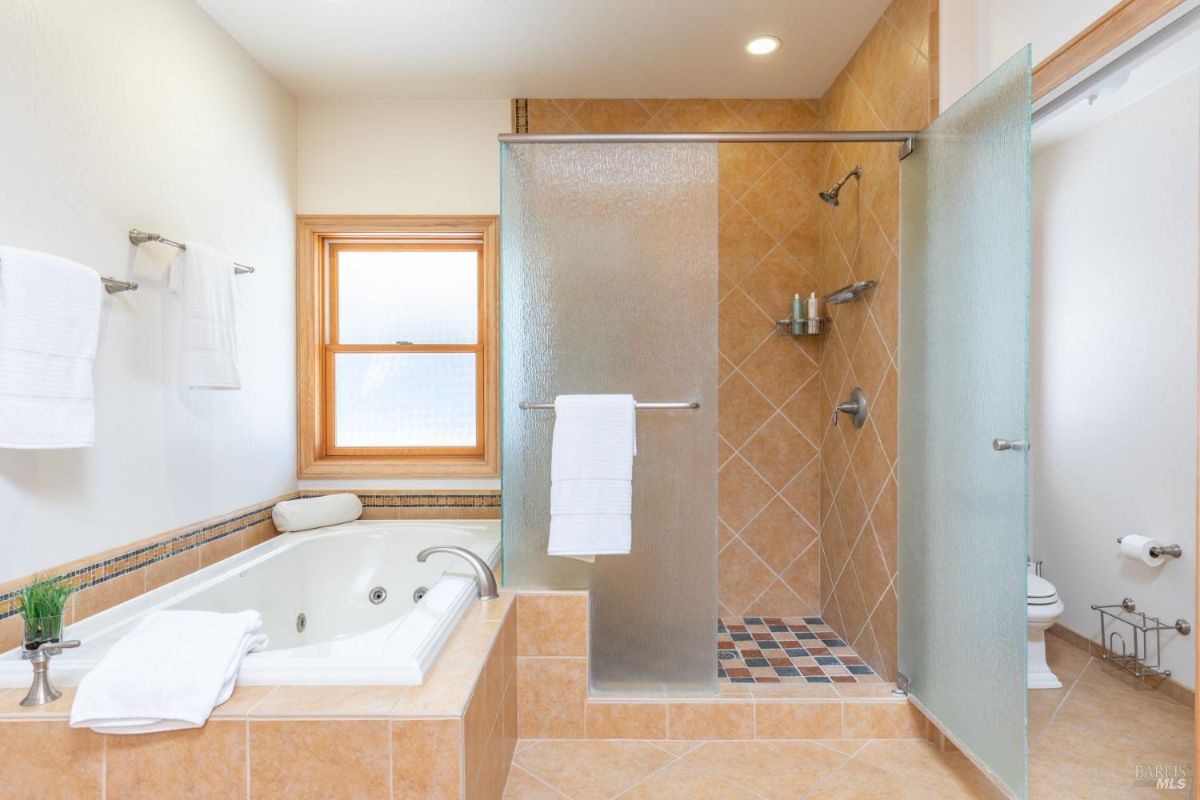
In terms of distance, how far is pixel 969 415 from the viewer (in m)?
1.79

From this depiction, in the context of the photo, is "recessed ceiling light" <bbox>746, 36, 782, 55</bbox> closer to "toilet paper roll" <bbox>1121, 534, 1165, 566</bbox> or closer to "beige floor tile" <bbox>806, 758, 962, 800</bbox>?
"toilet paper roll" <bbox>1121, 534, 1165, 566</bbox>

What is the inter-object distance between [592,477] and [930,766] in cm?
133

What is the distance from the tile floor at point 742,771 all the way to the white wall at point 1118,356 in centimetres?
75

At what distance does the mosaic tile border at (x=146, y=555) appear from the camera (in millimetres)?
1654

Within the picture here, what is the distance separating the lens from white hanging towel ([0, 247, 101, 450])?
1446mm

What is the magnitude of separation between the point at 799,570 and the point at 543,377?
1.70m

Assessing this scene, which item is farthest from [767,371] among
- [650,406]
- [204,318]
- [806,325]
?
[204,318]

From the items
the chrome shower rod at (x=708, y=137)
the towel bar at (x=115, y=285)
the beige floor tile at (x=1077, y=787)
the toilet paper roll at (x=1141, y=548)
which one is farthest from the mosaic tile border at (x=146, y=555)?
the toilet paper roll at (x=1141, y=548)

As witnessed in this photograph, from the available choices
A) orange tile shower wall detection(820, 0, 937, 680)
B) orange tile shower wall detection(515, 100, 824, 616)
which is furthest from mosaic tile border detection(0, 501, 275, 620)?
orange tile shower wall detection(820, 0, 937, 680)

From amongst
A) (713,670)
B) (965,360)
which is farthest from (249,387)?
(965,360)

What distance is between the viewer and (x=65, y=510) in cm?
Result: 170

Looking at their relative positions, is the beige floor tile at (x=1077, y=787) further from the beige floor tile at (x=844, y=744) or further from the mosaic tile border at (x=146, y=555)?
the mosaic tile border at (x=146, y=555)

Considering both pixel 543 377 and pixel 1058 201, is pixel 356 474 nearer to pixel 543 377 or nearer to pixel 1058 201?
pixel 543 377

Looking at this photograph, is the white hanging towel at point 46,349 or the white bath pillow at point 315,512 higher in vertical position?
the white hanging towel at point 46,349
